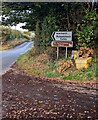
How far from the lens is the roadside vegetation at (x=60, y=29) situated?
651 centimetres

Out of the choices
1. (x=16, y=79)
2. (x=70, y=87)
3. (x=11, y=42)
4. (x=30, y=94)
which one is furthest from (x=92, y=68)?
(x=11, y=42)

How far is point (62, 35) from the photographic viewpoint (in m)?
7.40

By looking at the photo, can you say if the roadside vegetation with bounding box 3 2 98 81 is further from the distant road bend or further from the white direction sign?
the distant road bend

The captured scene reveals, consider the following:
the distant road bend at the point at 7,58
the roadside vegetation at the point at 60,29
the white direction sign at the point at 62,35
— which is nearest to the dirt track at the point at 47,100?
the roadside vegetation at the point at 60,29

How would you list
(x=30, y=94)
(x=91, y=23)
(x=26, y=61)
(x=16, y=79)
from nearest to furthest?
1. (x=30, y=94)
2. (x=16, y=79)
3. (x=91, y=23)
4. (x=26, y=61)

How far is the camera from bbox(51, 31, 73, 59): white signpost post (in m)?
7.32

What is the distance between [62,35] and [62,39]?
4.7 inches

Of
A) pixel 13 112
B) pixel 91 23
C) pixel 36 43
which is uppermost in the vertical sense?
pixel 91 23

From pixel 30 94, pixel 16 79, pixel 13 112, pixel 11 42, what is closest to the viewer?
pixel 13 112

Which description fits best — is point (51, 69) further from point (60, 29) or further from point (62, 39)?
point (60, 29)

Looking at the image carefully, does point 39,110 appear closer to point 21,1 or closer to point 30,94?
point 30,94

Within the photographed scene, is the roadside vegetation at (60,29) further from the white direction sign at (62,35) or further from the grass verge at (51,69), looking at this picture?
the white direction sign at (62,35)

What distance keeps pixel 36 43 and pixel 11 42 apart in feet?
36.3

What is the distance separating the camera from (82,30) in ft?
23.7
